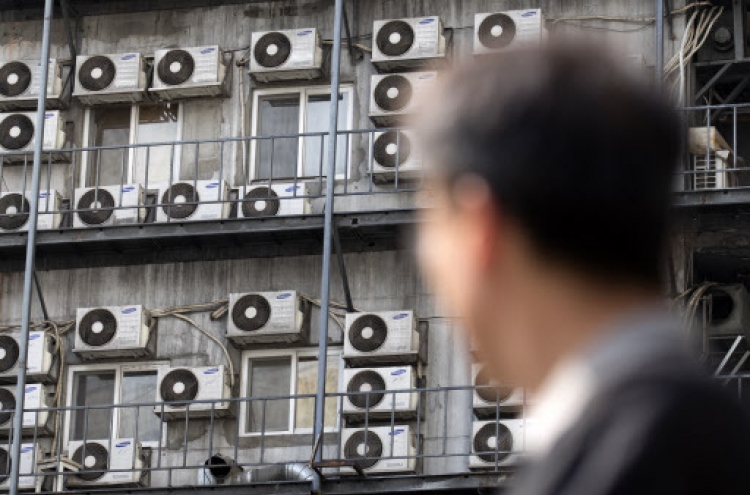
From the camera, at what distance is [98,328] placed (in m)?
→ 18.6

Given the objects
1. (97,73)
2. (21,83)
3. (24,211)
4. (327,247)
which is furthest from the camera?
(21,83)

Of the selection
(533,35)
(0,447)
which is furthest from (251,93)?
(0,447)

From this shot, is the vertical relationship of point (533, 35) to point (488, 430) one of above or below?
above

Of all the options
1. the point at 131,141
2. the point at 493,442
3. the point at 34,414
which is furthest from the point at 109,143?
the point at 493,442

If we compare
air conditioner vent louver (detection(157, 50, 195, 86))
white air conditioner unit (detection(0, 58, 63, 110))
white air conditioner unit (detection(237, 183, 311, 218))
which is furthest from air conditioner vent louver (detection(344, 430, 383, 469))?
white air conditioner unit (detection(0, 58, 63, 110))

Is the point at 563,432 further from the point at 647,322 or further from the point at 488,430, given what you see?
the point at 488,430

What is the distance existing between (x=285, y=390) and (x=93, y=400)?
1.89 meters

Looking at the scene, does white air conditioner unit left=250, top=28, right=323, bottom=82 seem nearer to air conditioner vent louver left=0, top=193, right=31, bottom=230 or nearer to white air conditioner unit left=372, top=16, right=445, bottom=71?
white air conditioner unit left=372, top=16, right=445, bottom=71

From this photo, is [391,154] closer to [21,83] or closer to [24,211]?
[24,211]

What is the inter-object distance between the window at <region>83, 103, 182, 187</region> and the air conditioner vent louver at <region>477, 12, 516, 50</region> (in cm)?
308

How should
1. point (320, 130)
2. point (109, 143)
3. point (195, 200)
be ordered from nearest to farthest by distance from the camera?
point (195, 200) < point (320, 130) < point (109, 143)

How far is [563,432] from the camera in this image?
2.08 meters

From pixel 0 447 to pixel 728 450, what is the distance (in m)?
17.4

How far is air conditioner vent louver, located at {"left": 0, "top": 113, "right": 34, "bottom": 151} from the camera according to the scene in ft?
64.8
